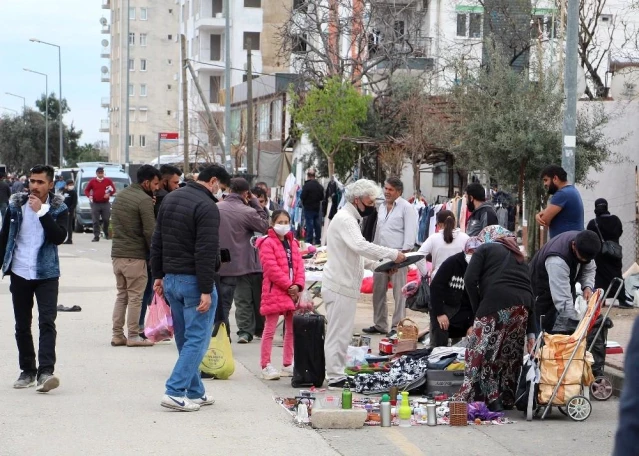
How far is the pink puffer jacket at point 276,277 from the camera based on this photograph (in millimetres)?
11242

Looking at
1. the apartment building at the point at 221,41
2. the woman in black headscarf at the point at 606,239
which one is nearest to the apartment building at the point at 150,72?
the apartment building at the point at 221,41

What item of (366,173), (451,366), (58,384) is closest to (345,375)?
(451,366)

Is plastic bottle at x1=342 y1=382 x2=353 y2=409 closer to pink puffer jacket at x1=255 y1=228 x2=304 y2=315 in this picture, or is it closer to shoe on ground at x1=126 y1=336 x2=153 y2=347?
pink puffer jacket at x1=255 y1=228 x2=304 y2=315

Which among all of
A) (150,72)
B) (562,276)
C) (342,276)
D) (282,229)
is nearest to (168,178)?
(282,229)

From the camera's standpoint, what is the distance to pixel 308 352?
1064 centimetres

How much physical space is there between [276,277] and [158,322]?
1759 mm

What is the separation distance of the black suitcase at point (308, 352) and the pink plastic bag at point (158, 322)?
2.03 meters

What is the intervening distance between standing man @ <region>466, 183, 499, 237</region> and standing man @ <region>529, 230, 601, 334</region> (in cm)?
260

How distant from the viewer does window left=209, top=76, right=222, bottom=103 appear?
76.1m

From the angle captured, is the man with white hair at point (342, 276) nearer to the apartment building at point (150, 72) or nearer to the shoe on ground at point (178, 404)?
the shoe on ground at point (178, 404)

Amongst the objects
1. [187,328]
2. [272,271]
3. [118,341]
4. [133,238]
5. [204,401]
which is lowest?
[118,341]

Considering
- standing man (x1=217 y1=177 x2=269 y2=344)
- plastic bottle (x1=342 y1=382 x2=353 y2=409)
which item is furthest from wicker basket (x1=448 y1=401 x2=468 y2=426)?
standing man (x1=217 y1=177 x2=269 y2=344)

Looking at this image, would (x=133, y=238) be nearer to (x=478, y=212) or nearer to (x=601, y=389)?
(x=478, y=212)

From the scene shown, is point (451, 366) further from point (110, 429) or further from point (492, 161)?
point (492, 161)
